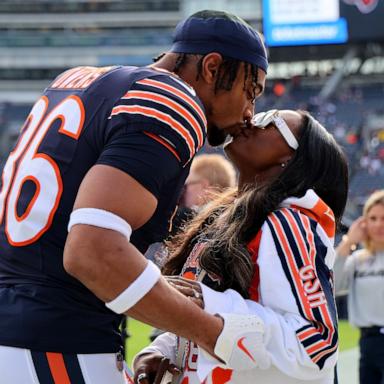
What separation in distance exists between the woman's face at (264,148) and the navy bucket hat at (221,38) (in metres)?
0.29

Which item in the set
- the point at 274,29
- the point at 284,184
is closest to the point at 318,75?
the point at 274,29

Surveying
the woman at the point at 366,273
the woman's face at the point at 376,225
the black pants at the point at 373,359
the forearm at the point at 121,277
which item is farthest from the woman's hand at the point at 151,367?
the woman's face at the point at 376,225

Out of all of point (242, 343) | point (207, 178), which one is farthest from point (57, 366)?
point (207, 178)

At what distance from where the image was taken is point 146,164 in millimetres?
1817

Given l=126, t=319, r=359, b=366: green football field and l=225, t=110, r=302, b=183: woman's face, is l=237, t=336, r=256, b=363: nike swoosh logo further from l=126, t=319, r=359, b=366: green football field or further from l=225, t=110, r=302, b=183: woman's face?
l=126, t=319, r=359, b=366: green football field

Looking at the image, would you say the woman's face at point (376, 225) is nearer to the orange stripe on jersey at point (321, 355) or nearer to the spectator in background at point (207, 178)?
the spectator in background at point (207, 178)

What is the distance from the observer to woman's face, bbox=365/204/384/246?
5949 millimetres

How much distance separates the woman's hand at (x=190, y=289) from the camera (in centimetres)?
205

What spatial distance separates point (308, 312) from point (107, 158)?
0.70 meters

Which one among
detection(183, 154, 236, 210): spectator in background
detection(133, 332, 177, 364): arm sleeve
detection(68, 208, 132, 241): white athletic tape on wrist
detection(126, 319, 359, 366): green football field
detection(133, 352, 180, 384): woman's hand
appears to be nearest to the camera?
detection(68, 208, 132, 241): white athletic tape on wrist

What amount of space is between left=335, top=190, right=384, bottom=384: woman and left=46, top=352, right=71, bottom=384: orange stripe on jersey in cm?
403

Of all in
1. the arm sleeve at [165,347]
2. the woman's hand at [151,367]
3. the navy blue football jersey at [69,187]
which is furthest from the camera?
the arm sleeve at [165,347]

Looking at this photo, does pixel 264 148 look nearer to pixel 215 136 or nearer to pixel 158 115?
pixel 215 136

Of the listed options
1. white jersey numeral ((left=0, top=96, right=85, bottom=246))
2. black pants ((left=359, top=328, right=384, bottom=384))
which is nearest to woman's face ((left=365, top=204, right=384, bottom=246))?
black pants ((left=359, top=328, right=384, bottom=384))
